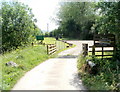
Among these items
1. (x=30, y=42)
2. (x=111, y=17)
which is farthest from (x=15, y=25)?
(x=111, y=17)

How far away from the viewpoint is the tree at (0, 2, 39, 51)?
14453mm

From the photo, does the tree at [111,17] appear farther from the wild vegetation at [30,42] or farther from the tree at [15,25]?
the tree at [15,25]

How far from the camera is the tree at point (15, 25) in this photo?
47.4ft

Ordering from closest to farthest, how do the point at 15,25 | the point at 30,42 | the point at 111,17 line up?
the point at 111,17 < the point at 15,25 < the point at 30,42

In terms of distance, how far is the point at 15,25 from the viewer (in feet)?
49.3

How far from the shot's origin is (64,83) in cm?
570

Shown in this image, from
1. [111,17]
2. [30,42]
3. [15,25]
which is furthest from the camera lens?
[30,42]

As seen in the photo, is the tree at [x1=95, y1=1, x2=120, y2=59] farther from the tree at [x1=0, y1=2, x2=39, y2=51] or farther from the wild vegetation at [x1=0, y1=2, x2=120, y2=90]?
the tree at [x1=0, y1=2, x2=39, y2=51]

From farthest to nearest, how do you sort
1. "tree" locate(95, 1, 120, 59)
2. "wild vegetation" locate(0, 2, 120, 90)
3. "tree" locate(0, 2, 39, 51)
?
1. "tree" locate(0, 2, 39, 51)
2. "tree" locate(95, 1, 120, 59)
3. "wild vegetation" locate(0, 2, 120, 90)

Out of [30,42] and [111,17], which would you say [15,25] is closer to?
A: [30,42]

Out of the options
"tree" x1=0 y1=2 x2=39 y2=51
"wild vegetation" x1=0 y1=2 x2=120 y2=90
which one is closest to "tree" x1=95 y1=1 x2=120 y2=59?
"wild vegetation" x1=0 y1=2 x2=120 y2=90

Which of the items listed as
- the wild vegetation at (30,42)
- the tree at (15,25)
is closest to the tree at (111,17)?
the wild vegetation at (30,42)

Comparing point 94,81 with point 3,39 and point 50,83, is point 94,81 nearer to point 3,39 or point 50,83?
point 50,83

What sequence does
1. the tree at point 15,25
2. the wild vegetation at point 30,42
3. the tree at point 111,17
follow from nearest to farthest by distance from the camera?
1. the wild vegetation at point 30,42
2. the tree at point 111,17
3. the tree at point 15,25
